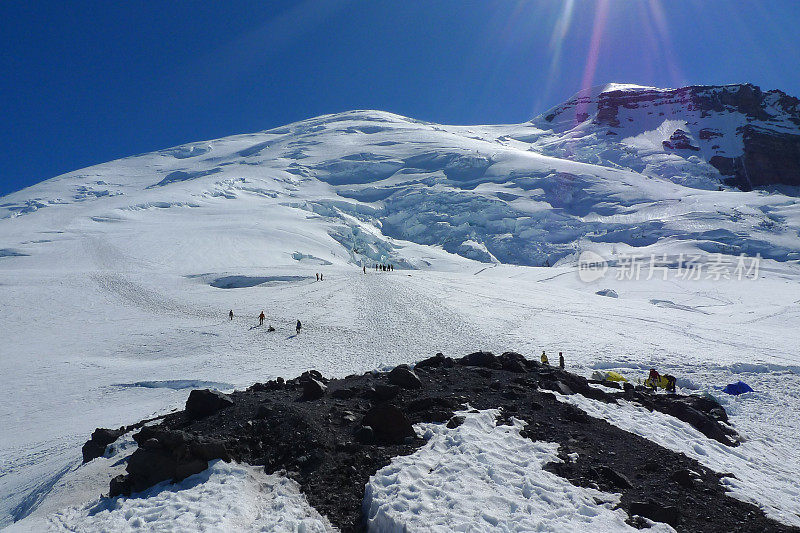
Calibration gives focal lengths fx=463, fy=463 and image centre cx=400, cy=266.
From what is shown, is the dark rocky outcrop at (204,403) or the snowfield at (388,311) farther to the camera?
the dark rocky outcrop at (204,403)

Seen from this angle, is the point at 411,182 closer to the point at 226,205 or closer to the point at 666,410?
the point at 226,205

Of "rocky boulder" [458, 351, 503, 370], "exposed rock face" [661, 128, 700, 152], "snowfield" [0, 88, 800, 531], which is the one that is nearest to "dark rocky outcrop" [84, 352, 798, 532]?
"snowfield" [0, 88, 800, 531]

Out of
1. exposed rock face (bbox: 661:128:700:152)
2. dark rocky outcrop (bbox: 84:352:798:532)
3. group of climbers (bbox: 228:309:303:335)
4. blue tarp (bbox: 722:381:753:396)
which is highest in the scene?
exposed rock face (bbox: 661:128:700:152)

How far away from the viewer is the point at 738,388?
1908 cm

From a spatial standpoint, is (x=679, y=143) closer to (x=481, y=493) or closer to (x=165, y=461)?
(x=481, y=493)

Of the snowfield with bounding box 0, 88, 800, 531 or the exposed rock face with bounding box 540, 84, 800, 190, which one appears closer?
the snowfield with bounding box 0, 88, 800, 531

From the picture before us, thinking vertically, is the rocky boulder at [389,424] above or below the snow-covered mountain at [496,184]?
below

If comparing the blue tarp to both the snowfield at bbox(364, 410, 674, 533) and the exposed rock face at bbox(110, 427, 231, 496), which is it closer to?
the snowfield at bbox(364, 410, 674, 533)

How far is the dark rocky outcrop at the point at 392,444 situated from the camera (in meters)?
8.47

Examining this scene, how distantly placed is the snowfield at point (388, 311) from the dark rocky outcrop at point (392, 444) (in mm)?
462

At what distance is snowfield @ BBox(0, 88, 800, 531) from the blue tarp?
1.60 feet

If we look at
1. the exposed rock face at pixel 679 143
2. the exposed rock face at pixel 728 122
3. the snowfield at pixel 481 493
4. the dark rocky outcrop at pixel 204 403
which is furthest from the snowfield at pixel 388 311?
the exposed rock face at pixel 728 122

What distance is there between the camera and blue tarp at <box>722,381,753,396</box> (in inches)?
749

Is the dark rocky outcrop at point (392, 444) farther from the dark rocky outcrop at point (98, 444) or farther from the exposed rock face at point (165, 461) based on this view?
the dark rocky outcrop at point (98, 444)
